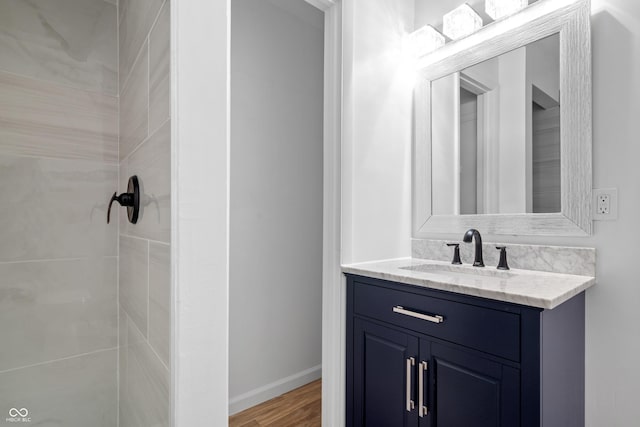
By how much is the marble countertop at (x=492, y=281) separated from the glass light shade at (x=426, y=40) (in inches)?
45.0

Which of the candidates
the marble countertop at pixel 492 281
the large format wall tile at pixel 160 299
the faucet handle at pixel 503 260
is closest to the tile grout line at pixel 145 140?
the large format wall tile at pixel 160 299

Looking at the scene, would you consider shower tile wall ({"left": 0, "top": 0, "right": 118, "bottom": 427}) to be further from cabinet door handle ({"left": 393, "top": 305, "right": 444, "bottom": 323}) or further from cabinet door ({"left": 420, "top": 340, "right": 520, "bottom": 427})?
cabinet door ({"left": 420, "top": 340, "right": 520, "bottom": 427})

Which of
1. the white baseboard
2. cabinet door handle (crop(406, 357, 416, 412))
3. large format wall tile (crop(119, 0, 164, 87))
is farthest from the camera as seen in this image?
the white baseboard

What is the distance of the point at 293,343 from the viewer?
7.73ft

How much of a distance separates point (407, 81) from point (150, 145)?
1.49 meters

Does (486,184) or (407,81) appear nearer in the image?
(486,184)

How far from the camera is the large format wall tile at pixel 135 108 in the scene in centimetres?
97

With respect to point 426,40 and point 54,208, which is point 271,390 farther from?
point 426,40

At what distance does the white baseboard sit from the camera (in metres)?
2.03

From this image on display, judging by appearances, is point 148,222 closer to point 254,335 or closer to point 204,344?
point 204,344

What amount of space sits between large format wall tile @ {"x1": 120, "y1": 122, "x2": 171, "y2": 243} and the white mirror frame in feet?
4.62

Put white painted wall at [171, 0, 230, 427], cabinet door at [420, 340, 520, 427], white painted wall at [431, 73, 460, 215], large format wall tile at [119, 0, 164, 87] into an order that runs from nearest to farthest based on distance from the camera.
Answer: white painted wall at [171, 0, 230, 427], large format wall tile at [119, 0, 164, 87], cabinet door at [420, 340, 520, 427], white painted wall at [431, 73, 460, 215]

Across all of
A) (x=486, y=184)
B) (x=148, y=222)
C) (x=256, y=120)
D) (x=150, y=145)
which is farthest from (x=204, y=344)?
(x=256, y=120)

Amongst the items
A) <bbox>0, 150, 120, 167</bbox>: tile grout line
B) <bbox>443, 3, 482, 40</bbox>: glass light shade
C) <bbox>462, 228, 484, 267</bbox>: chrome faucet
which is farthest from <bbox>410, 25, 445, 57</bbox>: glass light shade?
<bbox>0, 150, 120, 167</bbox>: tile grout line
